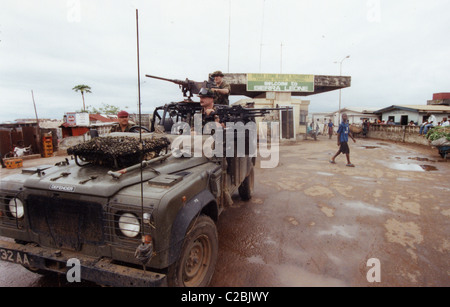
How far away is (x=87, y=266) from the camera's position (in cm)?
206

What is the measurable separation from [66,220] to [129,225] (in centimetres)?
67

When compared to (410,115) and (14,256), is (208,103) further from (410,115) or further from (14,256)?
(410,115)

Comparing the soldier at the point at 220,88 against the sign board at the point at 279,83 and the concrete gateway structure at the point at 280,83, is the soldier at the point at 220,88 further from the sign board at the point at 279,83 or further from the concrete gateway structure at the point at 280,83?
the sign board at the point at 279,83

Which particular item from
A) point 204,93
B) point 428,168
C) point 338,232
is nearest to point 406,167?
point 428,168

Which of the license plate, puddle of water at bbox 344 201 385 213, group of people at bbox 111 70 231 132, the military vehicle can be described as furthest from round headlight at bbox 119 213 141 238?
puddle of water at bbox 344 201 385 213

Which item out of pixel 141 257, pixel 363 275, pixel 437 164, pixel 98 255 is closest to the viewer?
pixel 141 257

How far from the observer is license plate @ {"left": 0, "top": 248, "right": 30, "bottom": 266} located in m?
2.26

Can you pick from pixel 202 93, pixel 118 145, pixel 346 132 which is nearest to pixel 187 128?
pixel 202 93

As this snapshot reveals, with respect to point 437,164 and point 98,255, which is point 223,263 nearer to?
point 98,255

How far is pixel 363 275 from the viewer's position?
3064 millimetres

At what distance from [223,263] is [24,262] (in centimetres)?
218

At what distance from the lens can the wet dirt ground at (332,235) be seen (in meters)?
3.04

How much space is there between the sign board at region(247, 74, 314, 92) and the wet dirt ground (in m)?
11.6

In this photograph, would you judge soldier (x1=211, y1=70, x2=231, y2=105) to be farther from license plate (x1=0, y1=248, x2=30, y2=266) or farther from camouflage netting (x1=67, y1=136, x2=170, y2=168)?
license plate (x1=0, y1=248, x2=30, y2=266)
